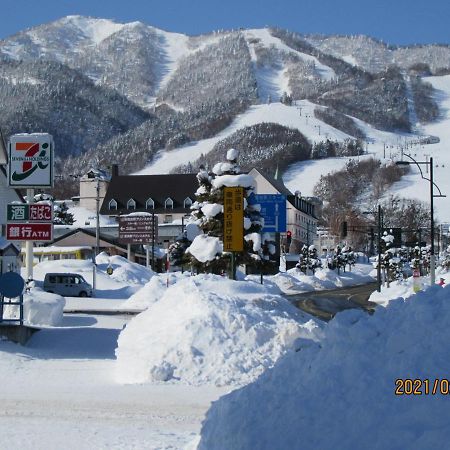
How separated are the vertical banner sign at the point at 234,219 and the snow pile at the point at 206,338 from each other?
1414cm

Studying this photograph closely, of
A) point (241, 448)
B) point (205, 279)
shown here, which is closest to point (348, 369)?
point (241, 448)

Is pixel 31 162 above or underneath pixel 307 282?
above

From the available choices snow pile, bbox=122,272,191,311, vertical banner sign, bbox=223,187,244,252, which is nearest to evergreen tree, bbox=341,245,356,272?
snow pile, bbox=122,272,191,311

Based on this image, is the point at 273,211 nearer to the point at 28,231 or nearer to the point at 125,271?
the point at 125,271

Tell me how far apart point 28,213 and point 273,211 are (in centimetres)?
2809

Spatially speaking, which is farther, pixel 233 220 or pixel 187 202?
pixel 187 202

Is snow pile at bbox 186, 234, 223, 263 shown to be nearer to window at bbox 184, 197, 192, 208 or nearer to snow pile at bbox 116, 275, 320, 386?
snow pile at bbox 116, 275, 320, 386

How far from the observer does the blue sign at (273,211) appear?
5075 cm

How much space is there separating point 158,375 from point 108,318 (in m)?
14.7

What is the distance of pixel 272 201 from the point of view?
51250mm

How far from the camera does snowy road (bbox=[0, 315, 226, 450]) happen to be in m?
11.1

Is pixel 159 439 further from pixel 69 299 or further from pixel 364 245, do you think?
pixel 364 245
